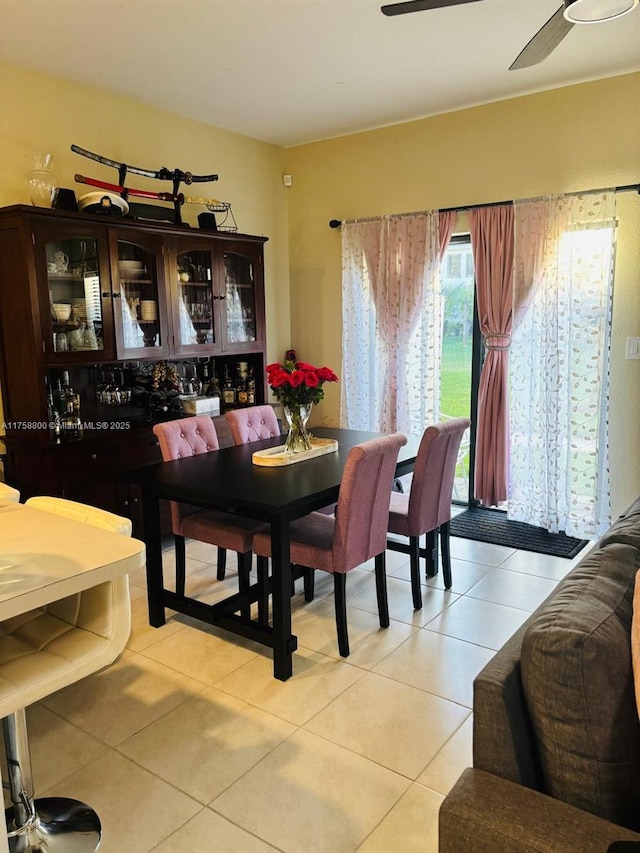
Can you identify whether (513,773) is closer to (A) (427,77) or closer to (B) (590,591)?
(B) (590,591)

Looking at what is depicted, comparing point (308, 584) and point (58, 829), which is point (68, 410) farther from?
point (58, 829)

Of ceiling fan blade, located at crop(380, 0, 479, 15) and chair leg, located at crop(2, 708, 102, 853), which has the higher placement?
ceiling fan blade, located at crop(380, 0, 479, 15)

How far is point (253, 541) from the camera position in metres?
2.92

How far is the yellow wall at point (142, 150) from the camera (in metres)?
3.57

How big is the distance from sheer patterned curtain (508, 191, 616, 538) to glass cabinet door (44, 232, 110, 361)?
264cm

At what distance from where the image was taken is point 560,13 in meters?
2.31

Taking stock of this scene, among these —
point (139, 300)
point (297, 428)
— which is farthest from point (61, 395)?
point (297, 428)

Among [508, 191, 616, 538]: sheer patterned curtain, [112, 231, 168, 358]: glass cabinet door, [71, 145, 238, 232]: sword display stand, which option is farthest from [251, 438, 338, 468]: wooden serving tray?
[71, 145, 238, 232]: sword display stand

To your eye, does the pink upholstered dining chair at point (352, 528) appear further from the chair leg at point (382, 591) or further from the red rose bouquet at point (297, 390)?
the red rose bouquet at point (297, 390)

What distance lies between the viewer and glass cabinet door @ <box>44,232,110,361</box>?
3.46m

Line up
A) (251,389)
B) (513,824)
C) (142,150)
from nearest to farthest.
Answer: (513,824), (142,150), (251,389)

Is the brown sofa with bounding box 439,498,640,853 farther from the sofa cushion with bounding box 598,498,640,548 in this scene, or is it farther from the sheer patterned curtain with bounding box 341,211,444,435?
the sheer patterned curtain with bounding box 341,211,444,435

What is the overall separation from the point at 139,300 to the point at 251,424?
3.49 feet

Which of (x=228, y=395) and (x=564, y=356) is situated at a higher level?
(x=564, y=356)
